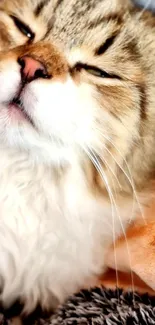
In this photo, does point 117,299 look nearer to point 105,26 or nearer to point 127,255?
point 127,255

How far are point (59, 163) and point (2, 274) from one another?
0.24m

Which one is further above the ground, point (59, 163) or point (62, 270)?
point (59, 163)

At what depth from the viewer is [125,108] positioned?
1015 millimetres

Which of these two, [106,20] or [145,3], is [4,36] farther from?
[145,3]

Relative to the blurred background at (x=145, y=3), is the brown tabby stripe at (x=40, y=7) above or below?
above

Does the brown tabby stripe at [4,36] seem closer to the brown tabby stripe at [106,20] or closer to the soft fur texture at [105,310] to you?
the brown tabby stripe at [106,20]

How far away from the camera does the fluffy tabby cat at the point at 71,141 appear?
958 mm

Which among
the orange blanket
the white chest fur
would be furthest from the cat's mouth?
the orange blanket

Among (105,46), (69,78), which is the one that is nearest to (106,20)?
(105,46)

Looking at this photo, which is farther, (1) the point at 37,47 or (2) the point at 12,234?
(2) the point at 12,234

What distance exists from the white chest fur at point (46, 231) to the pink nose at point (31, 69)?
0.19 meters

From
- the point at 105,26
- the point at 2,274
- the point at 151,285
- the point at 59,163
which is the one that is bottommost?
the point at 151,285

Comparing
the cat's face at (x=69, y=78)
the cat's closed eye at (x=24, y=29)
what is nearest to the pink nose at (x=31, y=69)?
the cat's face at (x=69, y=78)

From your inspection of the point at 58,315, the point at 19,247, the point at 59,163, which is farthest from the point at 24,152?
the point at 58,315
